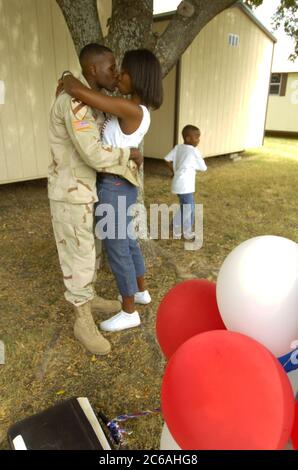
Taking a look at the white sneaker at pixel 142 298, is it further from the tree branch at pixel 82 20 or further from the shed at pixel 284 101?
the shed at pixel 284 101

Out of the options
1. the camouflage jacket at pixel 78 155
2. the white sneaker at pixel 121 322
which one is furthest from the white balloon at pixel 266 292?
the white sneaker at pixel 121 322

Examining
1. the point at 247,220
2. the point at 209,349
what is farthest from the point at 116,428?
the point at 247,220

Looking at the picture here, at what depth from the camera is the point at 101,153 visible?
73.5 inches

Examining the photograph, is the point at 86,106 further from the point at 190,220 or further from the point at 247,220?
the point at 247,220

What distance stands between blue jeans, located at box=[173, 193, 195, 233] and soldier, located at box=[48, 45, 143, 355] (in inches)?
76.9

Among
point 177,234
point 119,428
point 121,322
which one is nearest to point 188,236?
point 177,234

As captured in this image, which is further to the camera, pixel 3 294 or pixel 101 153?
pixel 3 294

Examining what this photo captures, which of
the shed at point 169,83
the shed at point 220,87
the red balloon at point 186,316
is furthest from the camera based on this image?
the shed at point 220,87

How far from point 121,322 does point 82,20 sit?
2.27 metres

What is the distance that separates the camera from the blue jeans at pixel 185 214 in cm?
401

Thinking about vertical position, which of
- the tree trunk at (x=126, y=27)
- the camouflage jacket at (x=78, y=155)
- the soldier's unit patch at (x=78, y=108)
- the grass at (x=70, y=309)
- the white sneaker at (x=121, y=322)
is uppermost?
the tree trunk at (x=126, y=27)

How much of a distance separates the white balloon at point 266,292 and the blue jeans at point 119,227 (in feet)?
3.53

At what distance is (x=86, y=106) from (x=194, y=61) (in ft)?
20.5

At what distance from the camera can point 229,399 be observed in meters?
0.86
